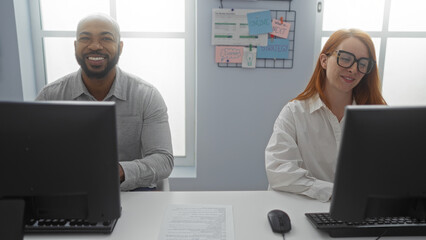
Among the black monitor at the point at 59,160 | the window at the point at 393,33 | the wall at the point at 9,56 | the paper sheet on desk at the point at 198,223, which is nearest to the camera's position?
the black monitor at the point at 59,160

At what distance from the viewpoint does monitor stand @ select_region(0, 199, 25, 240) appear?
0.73 m

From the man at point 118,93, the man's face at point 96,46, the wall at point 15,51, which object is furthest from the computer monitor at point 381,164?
the wall at point 15,51

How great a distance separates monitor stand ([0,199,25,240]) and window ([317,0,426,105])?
82.3 inches

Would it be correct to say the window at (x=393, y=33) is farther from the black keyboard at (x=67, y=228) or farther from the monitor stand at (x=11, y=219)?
the monitor stand at (x=11, y=219)

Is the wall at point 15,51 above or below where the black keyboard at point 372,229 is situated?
above

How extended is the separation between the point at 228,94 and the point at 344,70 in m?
0.99

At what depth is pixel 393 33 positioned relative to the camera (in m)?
2.31

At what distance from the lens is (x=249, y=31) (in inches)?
83.0

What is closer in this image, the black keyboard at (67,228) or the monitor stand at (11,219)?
the monitor stand at (11,219)

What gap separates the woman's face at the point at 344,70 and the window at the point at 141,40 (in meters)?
1.15

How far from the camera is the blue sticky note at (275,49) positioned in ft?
7.04

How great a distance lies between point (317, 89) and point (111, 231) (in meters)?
1.03

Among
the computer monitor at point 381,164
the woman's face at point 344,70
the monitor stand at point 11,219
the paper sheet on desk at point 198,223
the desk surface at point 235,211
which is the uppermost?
the woman's face at point 344,70

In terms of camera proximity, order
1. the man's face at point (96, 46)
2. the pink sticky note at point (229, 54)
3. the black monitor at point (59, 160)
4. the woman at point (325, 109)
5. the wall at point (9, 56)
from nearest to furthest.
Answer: the black monitor at point (59, 160) → the woman at point (325, 109) → the man's face at point (96, 46) → the wall at point (9, 56) → the pink sticky note at point (229, 54)
